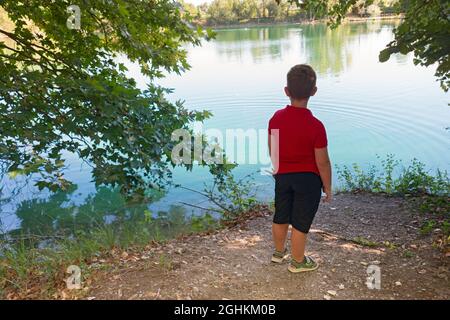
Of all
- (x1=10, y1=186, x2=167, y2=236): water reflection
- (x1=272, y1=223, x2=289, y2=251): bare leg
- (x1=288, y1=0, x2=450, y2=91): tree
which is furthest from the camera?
(x1=10, y1=186, x2=167, y2=236): water reflection

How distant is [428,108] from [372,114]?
1.96 metres

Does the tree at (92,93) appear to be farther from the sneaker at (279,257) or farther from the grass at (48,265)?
the sneaker at (279,257)

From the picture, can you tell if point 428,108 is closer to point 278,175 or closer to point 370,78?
point 370,78

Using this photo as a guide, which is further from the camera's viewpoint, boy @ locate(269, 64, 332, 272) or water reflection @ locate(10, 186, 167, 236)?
water reflection @ locate(10, 186, 167, 236)

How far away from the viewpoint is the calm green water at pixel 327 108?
8008mm

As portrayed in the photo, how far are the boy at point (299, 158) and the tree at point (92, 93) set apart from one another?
5.95ft

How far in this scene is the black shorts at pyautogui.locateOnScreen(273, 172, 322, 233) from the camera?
288cm

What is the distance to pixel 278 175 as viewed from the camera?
2.97 m

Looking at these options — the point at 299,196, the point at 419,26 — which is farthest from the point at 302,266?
the point at 419,26

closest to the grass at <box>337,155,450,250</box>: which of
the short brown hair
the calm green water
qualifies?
the calm green water

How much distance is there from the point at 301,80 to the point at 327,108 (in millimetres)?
11914

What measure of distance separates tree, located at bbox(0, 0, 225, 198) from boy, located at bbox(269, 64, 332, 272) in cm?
181

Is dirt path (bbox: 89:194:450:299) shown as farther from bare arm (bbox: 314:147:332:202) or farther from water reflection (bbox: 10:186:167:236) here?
water reflection (bbox: 10:186:167:236)

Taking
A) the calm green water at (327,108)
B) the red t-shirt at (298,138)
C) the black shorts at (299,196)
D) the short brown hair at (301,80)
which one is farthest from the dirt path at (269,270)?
the calm green water at (327,108)
